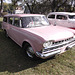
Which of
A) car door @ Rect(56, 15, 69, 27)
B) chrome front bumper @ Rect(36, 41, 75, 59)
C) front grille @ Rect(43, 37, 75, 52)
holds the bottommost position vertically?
chrome front bumper @ Rect(36, 41, 75, 59)

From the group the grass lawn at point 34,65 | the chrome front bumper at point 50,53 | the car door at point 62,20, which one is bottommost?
→ the grass lawn at point 34,65

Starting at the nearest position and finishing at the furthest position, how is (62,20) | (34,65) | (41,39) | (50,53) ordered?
(41,39) → (50,53) → (34,65) → (62,20)

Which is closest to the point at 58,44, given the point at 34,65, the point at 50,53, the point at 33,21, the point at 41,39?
the point at 50,53

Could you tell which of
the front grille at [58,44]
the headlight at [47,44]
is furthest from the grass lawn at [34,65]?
the headlight at [47,44]

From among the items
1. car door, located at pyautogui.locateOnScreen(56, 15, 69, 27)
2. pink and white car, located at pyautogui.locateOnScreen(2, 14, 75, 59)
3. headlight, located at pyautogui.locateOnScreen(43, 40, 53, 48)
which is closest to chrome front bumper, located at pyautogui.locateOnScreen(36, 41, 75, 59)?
pink and white car, located at pyautogui.locateOnScreen(2, 14, 75, 59)

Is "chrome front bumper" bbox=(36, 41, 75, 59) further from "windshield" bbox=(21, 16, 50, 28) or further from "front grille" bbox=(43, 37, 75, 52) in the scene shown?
"windshield" bbox=(21, 16, 50, 28)

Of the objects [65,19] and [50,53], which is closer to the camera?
[50,53]

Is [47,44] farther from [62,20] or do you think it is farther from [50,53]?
[62,20]

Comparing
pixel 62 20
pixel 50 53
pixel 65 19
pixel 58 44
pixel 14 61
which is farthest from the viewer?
pixel 62 20

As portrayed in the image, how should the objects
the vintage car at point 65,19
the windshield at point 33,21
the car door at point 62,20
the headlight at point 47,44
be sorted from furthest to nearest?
1. the car door at point 62,20
2. the vintage car at point 65,19
3. the windshield at point 33,21
4. the headlight at point 47,44

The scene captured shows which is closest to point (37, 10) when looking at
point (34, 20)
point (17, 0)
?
point (17, 0)

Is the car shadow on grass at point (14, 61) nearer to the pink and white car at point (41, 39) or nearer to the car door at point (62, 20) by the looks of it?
the pink and white car at point (41, 39)

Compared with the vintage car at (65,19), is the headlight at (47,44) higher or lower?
lower

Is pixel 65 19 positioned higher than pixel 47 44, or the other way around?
pixel 65 19
